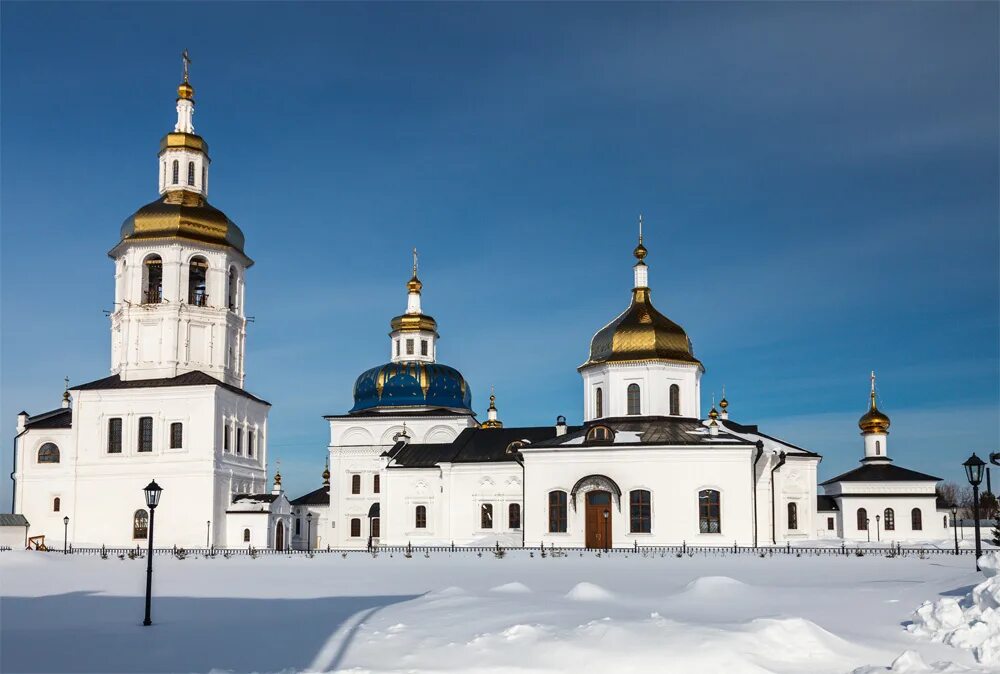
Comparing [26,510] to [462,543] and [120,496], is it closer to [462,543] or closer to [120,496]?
[120,496]

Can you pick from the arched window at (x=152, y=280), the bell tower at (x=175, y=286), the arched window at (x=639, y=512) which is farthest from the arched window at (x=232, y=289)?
the arched window at (x=639, y=512)

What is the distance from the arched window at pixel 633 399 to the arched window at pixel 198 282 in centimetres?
1874

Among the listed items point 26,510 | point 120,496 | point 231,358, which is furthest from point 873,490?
point 26,510

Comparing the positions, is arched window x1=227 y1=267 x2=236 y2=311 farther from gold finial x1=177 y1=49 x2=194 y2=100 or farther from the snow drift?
the snow drift

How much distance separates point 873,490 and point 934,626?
43008mm

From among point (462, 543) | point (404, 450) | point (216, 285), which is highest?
point (216, 285)

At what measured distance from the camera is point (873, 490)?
54.7 m

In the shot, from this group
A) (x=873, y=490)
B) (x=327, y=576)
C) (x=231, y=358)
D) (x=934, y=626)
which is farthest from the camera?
(x=873, y=490)

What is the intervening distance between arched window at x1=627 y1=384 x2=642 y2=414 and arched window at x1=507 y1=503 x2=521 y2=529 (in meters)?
6.51

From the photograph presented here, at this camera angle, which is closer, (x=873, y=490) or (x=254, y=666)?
(x=254, y=666)

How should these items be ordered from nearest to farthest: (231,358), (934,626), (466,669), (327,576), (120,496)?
(466,669) < (934,626) < (327,576) < (120,496) < (231,358)

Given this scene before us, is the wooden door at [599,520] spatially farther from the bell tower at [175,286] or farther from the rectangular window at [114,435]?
the rectangular window at [114,435]

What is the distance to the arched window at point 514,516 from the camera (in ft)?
155

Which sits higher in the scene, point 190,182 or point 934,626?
point 190,182
